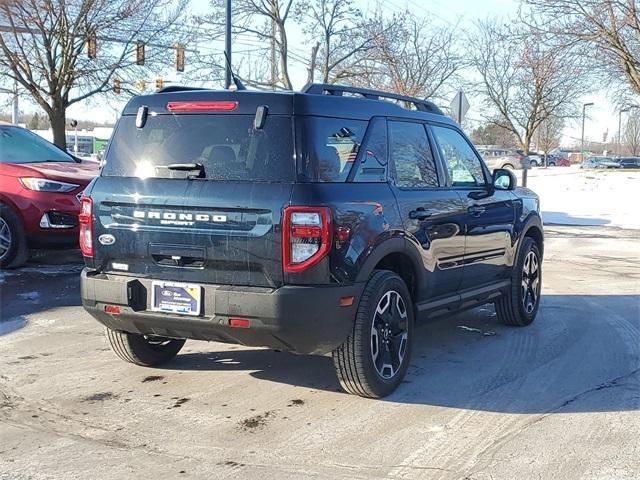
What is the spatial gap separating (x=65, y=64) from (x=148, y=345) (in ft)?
44.5

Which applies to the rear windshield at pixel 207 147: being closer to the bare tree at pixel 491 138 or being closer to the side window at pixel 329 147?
the side window at pixel 329 147

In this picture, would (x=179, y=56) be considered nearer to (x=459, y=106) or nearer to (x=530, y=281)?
(x=459, y=106)

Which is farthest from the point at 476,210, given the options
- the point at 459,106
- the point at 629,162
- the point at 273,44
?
the point at 629,162

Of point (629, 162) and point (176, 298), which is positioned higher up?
point (629, 162)

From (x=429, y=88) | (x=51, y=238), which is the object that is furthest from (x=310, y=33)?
(x=51, y=238)

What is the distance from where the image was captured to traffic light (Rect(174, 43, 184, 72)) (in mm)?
19016

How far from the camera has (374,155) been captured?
16.0 ft

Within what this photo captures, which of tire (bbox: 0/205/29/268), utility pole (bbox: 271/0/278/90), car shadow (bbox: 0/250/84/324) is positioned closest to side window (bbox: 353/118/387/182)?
car shadow (bbox: 0/250/84/324)

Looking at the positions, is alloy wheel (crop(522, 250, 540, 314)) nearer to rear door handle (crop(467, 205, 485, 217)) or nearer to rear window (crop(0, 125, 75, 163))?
rear door handle (crop(467, 205, 485, 217))

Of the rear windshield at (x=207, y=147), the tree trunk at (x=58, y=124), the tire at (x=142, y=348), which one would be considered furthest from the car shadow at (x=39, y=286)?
the tree trunk at (x=58, y=124)

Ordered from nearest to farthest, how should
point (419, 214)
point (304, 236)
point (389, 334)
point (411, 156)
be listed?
1. point (304, 236)
2. point (389, 334)
3. point (419, 214)
4. point (411, 156)

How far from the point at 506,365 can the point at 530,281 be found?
1.66m

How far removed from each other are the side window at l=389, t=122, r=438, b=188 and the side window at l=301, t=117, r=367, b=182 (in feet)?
1.40

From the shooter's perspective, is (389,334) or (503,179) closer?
(389,334)
